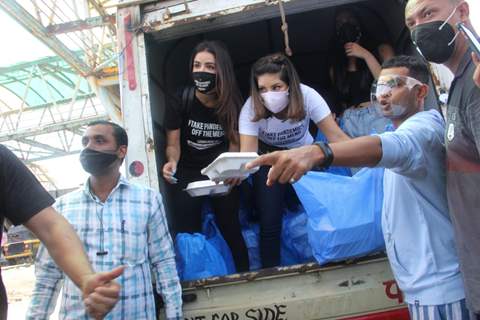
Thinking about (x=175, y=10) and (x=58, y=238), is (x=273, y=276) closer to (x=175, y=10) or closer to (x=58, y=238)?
(x=58, y=238)

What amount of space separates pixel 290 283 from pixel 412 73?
1.14 meters

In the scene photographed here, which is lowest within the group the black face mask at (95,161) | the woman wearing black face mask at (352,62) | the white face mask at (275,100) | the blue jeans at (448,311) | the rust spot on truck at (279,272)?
the blue jeans at (448,311)

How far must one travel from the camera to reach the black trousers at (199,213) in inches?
99.9

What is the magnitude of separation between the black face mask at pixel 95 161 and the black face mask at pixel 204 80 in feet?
2.25

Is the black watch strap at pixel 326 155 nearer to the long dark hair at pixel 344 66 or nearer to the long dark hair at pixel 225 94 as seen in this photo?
the long dark hair at pixel 225 94

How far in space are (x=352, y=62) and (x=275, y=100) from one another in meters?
1.14

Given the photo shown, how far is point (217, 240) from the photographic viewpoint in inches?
100

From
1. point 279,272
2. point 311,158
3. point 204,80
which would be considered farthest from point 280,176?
point 204,80

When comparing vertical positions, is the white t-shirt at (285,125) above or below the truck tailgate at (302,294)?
above

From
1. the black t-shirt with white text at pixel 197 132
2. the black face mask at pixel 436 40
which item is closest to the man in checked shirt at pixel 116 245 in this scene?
the black t-shirt with white text at pixel 197 132

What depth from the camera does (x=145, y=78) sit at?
8.25ft

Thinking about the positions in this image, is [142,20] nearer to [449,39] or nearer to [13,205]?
[13,205]

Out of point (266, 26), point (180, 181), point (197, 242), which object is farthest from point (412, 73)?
point (266, 26)

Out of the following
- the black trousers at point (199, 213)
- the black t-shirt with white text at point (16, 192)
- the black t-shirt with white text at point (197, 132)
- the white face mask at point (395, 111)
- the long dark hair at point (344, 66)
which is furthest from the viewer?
the long dark hair at point (344, 66)
